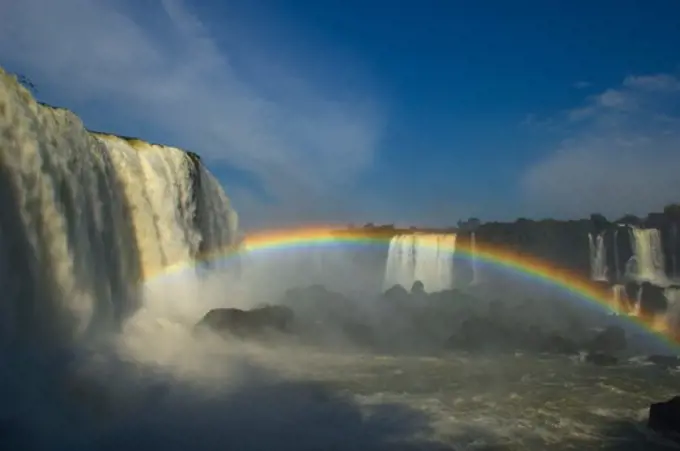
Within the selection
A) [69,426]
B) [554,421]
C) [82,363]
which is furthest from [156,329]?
[554,421]

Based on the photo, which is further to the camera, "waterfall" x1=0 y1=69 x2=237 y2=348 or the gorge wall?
the gorge wall

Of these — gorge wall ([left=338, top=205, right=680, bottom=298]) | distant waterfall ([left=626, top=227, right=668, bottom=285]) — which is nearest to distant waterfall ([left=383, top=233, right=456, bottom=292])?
gorge wall ([left=338, top=205, right=680, bottom=298])

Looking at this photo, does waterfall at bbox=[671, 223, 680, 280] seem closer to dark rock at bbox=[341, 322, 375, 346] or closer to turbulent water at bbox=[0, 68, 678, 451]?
turbulent water at bbox=[0, 68, 678, 451]

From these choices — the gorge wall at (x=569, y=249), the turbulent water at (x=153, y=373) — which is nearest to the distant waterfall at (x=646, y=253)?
the gorge wall at (x=569, y=249)

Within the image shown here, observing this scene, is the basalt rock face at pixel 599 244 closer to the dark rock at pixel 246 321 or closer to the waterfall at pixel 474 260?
the waterfall at pixel 474 260

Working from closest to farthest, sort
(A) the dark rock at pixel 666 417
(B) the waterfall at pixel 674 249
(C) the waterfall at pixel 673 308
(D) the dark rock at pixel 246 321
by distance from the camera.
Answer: (A) the dark rock at pixel 666 417, (D) the dark rock at pixel 246 321, (C) the waterfall at pixel 673 308, (B) the waterfall at pixel 674 249

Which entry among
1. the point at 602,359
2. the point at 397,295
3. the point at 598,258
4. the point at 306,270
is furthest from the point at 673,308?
the point at 306,270

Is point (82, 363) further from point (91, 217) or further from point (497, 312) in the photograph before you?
point (497, 312)
